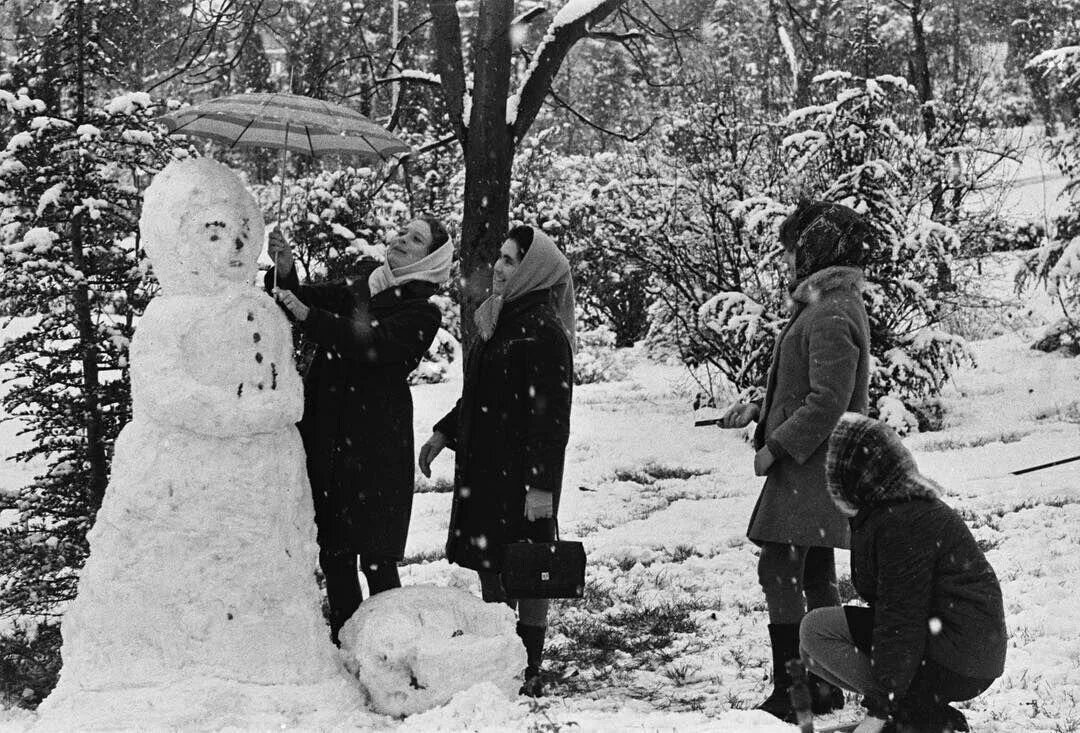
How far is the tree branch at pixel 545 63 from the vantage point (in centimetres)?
590

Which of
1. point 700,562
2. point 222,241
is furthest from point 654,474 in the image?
point 222,241

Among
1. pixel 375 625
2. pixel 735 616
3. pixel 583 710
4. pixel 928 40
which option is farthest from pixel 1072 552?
pixel 928 40

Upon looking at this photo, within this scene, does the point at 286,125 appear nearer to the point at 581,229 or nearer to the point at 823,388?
the point at 823,388

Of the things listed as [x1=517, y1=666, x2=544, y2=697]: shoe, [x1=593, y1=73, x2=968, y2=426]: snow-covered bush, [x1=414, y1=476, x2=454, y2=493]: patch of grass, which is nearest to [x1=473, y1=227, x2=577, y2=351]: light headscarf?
[x1=517, y1=666, x2=544, y2=697]: shoe

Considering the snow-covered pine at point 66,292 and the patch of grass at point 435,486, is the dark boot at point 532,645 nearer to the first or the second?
the snow-covered pine at point 66,292

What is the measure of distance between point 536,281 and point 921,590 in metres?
1.94

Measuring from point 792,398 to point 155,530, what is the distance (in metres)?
2.27

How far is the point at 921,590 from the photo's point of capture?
3.00m

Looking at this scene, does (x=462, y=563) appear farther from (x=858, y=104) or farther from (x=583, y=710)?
(x=858, y=104)

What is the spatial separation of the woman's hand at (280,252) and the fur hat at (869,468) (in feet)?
6.72

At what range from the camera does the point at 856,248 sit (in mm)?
3891

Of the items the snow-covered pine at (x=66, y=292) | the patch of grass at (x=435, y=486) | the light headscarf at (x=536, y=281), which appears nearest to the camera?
the light headscarf at (x=536, y=281)

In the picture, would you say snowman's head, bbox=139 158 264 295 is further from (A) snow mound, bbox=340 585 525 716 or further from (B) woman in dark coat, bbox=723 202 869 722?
(B) woman in dark coat, bbox=723 202 869 722

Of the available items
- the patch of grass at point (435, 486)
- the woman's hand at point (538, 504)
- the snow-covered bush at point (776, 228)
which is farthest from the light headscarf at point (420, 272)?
the snow-covered bush at point (776, 228)
